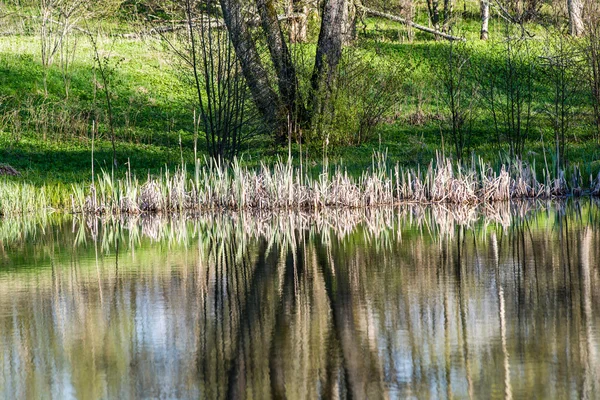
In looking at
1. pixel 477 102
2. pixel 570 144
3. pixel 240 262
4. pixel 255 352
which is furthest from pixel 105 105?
pixel 255 352

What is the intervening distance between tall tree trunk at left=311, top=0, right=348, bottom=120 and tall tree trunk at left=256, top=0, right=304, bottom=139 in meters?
0.47

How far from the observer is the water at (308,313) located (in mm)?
4547

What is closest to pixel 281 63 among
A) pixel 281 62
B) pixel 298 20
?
pixel 281 62

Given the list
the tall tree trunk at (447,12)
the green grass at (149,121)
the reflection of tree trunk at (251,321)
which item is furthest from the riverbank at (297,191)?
the tall tree trunk at (447,12)

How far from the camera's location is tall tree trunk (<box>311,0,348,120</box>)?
17656mm

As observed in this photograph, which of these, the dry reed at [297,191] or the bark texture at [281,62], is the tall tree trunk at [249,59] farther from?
the dry reed at [297,191]

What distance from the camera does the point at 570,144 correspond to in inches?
746

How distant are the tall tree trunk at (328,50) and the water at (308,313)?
Answer: 23.7ft

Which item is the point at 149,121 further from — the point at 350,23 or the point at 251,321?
the point at 251,321

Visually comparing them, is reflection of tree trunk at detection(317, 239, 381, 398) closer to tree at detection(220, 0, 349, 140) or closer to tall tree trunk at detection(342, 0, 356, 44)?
tree at detection(220, 0, 349, 140)

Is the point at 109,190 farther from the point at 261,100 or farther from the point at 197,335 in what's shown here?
the point at 197,335

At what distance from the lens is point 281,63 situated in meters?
18.5

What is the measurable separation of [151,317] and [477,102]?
58.2 feet

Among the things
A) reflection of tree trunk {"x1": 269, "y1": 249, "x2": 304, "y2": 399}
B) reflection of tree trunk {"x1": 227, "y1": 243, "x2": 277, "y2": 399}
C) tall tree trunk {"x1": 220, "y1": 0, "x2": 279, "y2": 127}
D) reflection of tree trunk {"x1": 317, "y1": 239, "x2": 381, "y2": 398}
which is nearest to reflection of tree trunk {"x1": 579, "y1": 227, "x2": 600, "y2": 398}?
reflection of tree trunk {"x1": 317, "y1": 239, "x2": 381, "y2": 398}
